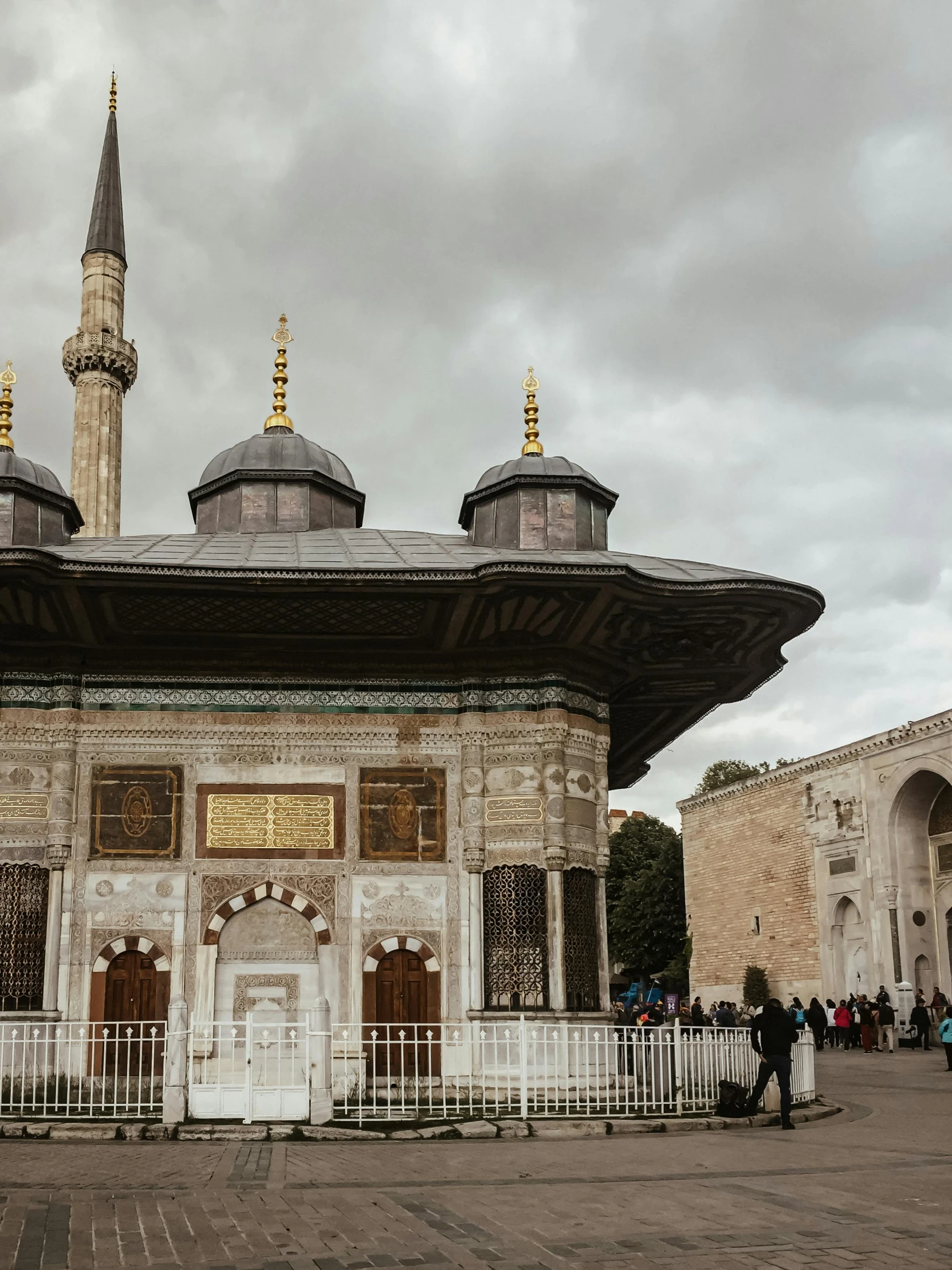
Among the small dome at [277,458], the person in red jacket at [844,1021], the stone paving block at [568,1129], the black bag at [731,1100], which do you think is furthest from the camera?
the person in red jacket at [844,1021]

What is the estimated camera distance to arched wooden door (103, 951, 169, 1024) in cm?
1361

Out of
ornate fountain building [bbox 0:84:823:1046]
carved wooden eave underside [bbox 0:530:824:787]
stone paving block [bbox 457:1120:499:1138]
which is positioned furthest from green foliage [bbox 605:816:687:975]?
stone paving block [bbox 457:1120:499:1138]

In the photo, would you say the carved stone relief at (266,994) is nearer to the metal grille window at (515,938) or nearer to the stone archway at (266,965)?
the stone archway at (266,965)

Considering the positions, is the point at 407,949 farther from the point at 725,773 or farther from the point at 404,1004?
the point at 725,773

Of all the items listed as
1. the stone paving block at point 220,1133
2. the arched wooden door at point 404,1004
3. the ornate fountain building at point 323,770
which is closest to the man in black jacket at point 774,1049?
the ornate fountain building at point 323,770

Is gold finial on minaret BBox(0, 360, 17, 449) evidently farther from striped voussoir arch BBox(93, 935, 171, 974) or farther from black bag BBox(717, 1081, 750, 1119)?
black bag BBox(717, 1081, 750, 1119)

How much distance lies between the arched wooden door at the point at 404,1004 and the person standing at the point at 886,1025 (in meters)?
12.2

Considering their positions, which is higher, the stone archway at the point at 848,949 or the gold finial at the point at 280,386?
the gold finial at the point at 280,386

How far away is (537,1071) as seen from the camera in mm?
12859

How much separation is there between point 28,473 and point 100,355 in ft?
53.0

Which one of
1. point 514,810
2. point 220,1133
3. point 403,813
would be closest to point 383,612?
point 403,813

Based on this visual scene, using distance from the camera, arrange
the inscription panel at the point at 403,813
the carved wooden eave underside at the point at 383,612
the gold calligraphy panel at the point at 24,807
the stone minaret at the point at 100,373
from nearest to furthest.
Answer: the carved wooden eave underside at the point at 383,612, the gold calligraphy panel at the point at 24,807, the inscription panel at the point at 403,813, the stone minaret at the point at 100,373

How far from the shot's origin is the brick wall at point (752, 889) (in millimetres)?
33750

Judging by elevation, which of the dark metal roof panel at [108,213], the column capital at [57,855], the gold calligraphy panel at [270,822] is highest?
the dark metal roof panel at [108,213]
